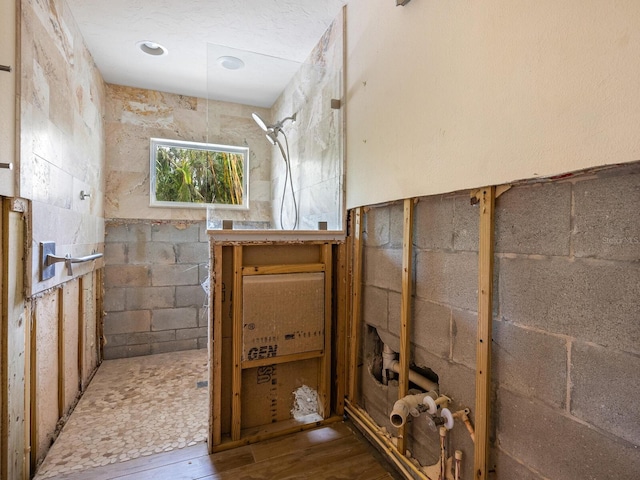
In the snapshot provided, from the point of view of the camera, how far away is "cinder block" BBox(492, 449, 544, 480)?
976mm

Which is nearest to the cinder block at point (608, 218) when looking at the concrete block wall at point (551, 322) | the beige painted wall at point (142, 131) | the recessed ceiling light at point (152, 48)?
the concrete block wall at point (551, 322)

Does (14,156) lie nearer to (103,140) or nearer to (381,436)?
(103,140)

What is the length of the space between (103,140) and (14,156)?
1.70m

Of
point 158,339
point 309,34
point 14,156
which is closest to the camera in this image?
point 14,156

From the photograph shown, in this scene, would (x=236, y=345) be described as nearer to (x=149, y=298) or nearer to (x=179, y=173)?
(x=149, y=298)

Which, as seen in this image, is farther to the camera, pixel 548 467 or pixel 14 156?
pixel 14 156

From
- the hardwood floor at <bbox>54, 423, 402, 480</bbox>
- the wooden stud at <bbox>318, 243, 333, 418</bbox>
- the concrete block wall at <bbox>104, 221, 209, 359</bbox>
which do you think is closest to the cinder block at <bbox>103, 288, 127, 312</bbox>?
the concrete block wall at <bbox>104, 221, 209, 359</bbox>

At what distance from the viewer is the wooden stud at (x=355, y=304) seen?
1873mm

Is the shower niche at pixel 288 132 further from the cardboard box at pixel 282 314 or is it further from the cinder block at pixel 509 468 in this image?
the cinder block at pixel 509 468

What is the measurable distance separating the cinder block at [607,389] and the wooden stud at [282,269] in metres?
1.29

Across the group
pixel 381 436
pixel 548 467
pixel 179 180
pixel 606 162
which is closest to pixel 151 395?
pixel 381 436

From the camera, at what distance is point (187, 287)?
3.16 metres

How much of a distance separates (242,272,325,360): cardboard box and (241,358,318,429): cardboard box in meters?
0.14

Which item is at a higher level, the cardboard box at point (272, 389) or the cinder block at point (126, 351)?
the cardboard box at point (272, 389)
